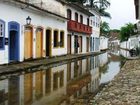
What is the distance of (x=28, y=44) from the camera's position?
26719 millimetres

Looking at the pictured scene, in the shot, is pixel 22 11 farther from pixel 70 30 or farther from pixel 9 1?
pixel 70 30

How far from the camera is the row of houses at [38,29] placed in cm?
2265

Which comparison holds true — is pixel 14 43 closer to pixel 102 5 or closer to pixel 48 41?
pixel 48 41

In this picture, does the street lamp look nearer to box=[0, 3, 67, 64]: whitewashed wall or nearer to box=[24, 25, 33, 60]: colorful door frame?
box=[0, 3, 67, 64]: whitewashed wall

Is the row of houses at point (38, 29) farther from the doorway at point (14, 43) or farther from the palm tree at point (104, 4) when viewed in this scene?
the palm tree at point (104, 4)

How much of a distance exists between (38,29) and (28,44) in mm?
2763

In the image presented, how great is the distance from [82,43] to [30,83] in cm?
3342

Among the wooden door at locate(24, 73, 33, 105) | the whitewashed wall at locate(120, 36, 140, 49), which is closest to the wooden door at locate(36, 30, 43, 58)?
the wooden door at locate(24, 73, 33, 105)

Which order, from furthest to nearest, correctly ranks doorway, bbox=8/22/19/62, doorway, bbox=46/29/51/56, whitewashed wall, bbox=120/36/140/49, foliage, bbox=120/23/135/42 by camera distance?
foliage, bbox=120/23/135/42
whitewashed wall, bbox=120/36/140/49
doorway, bbox=46/29/51/56
doorway, bbox=8/22/19/62

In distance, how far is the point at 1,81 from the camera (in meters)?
15.7

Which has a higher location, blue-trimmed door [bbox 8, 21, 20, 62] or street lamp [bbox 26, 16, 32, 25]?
street lamp [bbox 26, 16, 32, 25]

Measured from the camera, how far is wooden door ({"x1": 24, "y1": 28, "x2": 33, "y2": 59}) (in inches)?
1022

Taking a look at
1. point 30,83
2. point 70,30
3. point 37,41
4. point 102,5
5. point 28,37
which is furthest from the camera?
point 102,5

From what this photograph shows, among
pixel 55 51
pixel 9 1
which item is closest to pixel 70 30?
pixel 55 51
